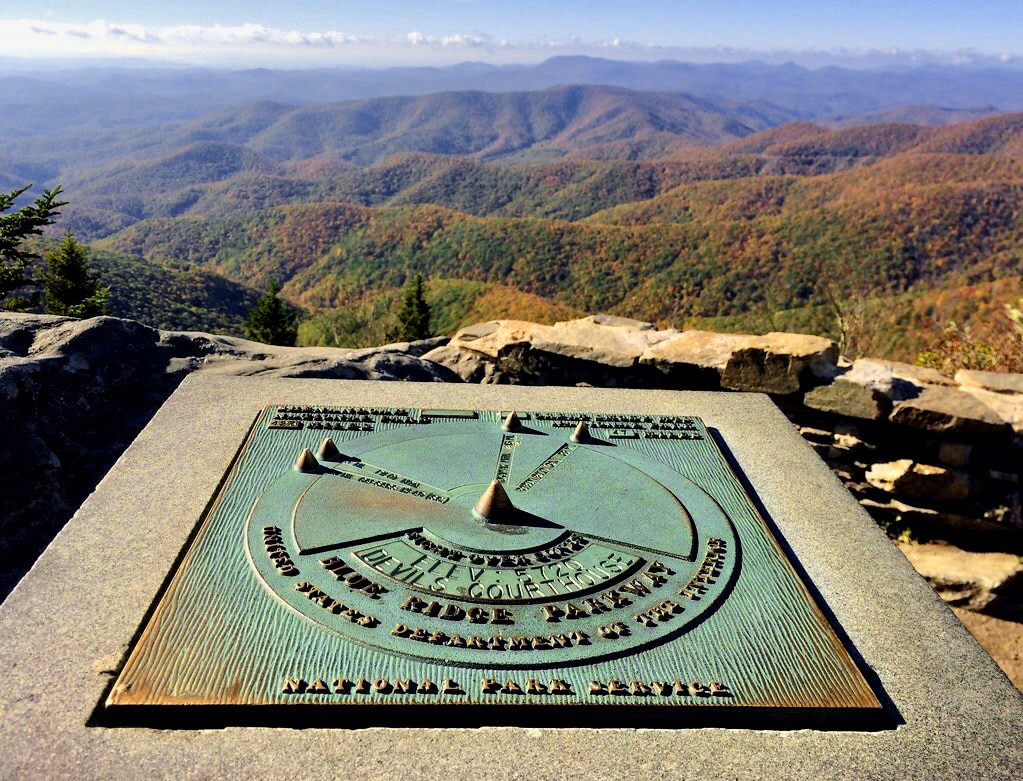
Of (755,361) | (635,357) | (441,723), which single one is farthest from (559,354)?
(441,723)

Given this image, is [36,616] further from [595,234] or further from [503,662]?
[595,234]

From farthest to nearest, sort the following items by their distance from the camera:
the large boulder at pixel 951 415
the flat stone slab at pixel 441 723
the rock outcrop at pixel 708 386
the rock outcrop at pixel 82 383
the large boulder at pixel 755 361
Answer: the large boulder at pixel 755 361
the large boulder at pixel 951 415
the rock outcrop at pixel 708 386
the rock outcrop at pixel 82 383
the flat stone slab at pixel 441 723

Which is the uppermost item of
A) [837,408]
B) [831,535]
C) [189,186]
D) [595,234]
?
[831,535]

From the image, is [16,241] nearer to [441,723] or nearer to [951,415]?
[441,723]

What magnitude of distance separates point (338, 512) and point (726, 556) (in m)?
1.49

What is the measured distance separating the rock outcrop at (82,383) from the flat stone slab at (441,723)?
531 mm

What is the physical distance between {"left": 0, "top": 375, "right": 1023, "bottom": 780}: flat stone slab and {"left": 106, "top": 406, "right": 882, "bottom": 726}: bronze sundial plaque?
0.10 meters

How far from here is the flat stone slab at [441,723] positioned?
2.06 meters

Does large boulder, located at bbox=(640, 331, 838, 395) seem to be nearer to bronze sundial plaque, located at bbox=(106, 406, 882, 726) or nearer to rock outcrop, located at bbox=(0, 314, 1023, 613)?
rock outcrop, located at bbox=(0, 314, 1023, 613)

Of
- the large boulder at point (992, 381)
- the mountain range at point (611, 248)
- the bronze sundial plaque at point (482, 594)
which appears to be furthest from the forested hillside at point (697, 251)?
the bronze sundial plaque at point (482, 594)

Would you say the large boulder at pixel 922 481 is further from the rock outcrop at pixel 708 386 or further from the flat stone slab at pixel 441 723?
the flat stone slab at pixel 441 723

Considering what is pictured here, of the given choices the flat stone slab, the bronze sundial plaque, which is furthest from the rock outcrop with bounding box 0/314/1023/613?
the bronze sundial plaque

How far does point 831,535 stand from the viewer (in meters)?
3.31

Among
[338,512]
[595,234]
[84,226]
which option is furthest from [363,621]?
[84,226]
